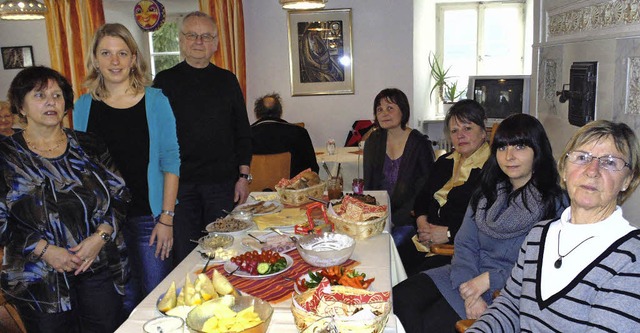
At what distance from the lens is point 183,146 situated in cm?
265

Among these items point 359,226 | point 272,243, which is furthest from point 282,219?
point 359,226

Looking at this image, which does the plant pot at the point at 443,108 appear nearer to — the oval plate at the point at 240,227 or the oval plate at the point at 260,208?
the oval plate at the point at 260,208

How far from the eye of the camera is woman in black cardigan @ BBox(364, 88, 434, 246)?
10.8ft

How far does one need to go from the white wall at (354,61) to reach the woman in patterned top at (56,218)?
394cm

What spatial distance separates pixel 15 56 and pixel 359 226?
5347 millimetres

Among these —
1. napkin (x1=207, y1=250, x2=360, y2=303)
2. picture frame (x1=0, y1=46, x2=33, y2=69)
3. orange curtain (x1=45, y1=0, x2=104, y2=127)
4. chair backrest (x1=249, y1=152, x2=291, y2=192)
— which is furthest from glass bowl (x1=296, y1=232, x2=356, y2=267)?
picture frame (x1=0, y1=46, x2=33, y2=69)

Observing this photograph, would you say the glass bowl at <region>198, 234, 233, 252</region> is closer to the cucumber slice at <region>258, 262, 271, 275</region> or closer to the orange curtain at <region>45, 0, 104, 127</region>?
the cucumber slice at <region>258, 262, 271, 275</region>

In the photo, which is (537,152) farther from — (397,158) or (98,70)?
(98,70)

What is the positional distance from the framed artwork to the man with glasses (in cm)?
304

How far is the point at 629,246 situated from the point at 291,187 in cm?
164

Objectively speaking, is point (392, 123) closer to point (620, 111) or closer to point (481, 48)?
point (620, 111)

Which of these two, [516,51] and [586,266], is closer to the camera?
[586,266]

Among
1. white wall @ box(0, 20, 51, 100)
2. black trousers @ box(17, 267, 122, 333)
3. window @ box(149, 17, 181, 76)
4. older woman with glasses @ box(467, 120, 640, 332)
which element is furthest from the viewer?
window @ box(149, 17, 181, 76)

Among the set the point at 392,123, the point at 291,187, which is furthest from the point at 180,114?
the point at 392,123
